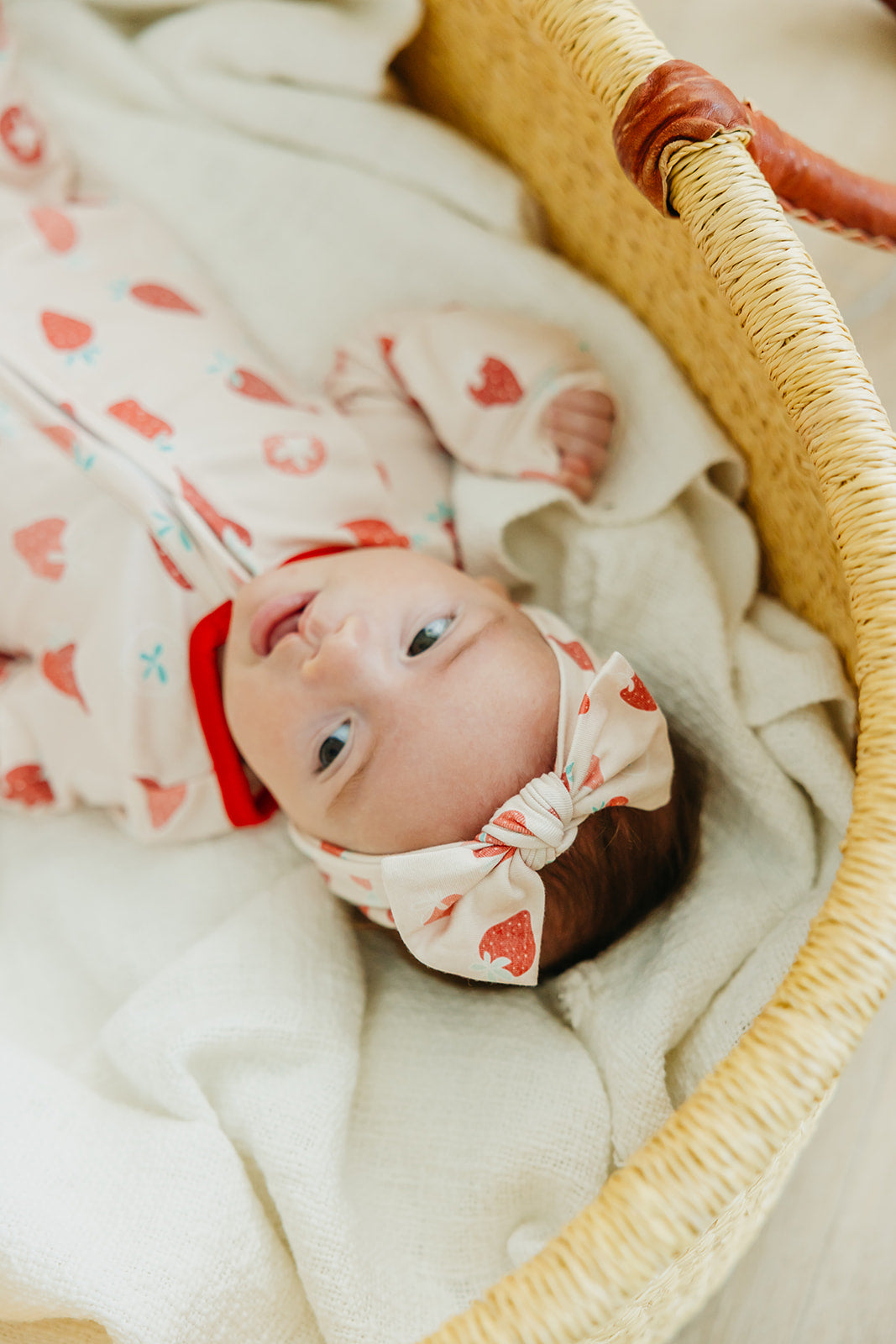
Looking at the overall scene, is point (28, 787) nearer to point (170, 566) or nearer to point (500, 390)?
point (170, 566)

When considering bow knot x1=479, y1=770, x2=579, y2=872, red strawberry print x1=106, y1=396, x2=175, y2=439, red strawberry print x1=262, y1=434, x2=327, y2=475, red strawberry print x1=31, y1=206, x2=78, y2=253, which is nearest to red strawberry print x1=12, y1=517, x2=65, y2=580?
red strawberry print x1=106, y1=396, x2=175, y2=439

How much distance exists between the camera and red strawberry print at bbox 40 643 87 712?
40.6 inches

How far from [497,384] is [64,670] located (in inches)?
20.6

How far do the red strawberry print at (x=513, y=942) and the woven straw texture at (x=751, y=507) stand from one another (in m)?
0.21

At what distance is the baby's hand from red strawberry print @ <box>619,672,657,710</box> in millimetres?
301

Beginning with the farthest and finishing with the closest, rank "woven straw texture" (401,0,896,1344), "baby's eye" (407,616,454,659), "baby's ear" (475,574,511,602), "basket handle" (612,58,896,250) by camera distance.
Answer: "baby's ear" (475,574,511,602)
"baby's eye" (407,616,454,659)
"basket handle" (612,58,896,250)
"woven straw texture" (401,0,896,1344)

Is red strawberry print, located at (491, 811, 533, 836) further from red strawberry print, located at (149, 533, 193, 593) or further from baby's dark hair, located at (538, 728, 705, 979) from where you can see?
red strawberry print, located at (149, 533, 193, 593)

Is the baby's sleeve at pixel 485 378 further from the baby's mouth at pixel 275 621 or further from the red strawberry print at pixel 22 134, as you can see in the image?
the red strawberry print at pixel 22 134

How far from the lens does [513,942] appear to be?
754 mm

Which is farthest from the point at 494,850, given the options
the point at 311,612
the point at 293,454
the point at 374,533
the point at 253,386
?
the point at 253,386

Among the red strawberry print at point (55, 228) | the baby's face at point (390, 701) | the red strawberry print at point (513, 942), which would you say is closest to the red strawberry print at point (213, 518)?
the baby's face at point (390, 701)

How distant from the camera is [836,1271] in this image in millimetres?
993

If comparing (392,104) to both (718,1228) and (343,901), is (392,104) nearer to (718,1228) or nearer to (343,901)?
(343,901)

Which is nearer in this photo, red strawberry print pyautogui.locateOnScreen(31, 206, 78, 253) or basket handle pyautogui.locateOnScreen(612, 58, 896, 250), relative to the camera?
basket handle pyautogui.locateOnScreen(612, 58, 896, 250)
